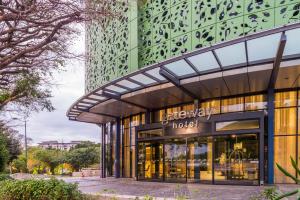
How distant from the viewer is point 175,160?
20453 millimetres

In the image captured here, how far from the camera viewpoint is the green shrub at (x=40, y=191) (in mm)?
9359

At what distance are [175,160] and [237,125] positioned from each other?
186 inches

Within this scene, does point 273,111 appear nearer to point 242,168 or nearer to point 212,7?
point 242,168

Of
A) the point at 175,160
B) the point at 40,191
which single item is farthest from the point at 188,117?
the point at 40,191

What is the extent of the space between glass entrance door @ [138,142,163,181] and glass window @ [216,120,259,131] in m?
4.42

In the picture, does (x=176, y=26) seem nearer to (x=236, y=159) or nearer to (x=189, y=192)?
(x=236, y=159)

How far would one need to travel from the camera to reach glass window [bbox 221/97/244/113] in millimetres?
19344

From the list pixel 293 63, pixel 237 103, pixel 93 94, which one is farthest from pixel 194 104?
pixel 293 63

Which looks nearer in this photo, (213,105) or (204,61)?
(204,61)

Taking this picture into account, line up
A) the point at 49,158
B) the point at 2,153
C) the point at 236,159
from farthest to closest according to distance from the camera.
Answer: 1. the point at 49,158
2. the point at 2,153
3. the point at 236,159

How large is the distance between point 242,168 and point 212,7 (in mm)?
7824

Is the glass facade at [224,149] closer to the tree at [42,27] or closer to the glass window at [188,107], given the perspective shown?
the glass window at [188,107]

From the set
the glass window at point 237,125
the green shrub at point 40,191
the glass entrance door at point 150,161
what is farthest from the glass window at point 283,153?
the green shrub at point 40,191

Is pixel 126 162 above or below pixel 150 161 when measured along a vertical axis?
below
